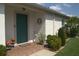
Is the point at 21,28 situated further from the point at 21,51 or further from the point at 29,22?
the point at 21,51

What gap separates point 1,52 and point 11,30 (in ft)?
14.5

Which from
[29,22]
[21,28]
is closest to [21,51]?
[21,28]

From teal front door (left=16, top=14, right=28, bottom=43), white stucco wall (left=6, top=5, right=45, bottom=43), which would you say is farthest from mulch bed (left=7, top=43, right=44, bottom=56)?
teal front door (left=16, top=14, right=28, bottom=43)

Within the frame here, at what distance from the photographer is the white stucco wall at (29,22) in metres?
13.3

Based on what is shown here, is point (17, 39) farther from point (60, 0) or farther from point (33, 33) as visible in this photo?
point (60, 0)

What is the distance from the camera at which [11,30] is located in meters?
13.7

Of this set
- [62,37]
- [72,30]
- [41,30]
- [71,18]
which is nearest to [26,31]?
[41,30]

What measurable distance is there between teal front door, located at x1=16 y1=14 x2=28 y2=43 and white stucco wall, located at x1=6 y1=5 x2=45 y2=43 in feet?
1.24

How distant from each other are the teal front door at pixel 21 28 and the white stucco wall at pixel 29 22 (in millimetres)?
377

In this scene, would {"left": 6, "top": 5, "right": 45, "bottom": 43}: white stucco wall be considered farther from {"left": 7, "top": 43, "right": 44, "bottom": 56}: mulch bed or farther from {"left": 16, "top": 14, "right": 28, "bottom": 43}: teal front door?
{"left": 7, "top": 43, "right": 44, "bottom": 56}: mulch bed

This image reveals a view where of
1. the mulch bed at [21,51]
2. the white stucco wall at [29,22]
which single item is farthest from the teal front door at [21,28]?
the mulch bed at [21,51]

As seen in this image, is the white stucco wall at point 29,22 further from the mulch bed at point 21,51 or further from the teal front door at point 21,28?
the mulch bed at point 21,51

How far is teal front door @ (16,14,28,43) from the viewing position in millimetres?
14670

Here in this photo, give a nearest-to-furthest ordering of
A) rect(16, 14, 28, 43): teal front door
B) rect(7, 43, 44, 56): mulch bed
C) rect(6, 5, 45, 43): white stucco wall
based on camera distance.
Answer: rect(7, 43, 44, 56): mulch bed
rect(6, 5, 45, 43): white stucco wall
rect(16, 14, 28, 43): teal front door
